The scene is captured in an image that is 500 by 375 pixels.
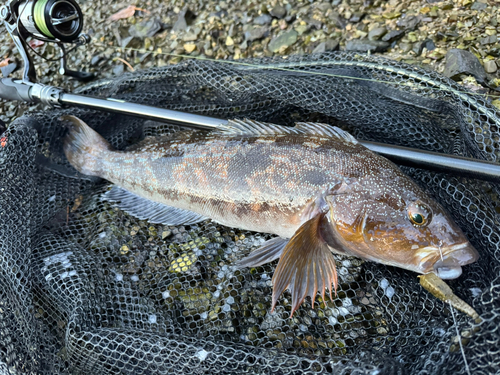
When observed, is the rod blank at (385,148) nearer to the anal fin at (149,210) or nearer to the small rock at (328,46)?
the anal fin at (149,210)

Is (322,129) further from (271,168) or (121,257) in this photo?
(121,257)

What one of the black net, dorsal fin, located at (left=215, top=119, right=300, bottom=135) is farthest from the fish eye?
dorsal fin, located at (left=215, top=119, right=300, bottom=135)

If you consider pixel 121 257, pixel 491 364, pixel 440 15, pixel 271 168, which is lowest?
pixel 121 257

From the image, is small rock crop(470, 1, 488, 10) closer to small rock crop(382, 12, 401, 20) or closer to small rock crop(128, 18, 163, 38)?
small rock crop(382, 12, 401, 20)

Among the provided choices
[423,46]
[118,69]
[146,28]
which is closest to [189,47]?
[146,28]

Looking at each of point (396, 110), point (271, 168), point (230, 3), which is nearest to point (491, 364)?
point (271, 168)

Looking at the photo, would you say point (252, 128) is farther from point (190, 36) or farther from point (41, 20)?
point (190, 36)

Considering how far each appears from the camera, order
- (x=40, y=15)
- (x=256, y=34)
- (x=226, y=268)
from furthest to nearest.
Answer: (x=256, y=34)
(x=40, y=15)
(x=226, y=268)
